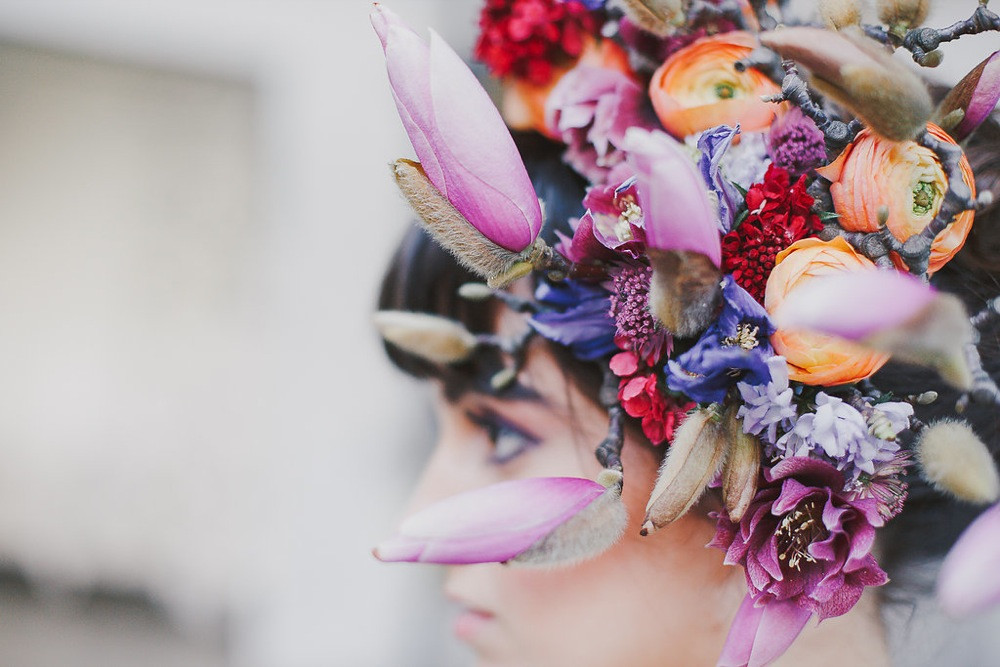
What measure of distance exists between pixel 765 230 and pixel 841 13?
0.14m

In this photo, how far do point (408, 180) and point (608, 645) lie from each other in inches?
16.4

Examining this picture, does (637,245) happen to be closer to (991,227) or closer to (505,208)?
(505,208)

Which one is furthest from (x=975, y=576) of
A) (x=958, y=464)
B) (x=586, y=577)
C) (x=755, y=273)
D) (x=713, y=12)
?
(x=713, y=12)

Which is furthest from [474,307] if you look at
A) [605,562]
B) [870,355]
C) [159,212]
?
[159,212]

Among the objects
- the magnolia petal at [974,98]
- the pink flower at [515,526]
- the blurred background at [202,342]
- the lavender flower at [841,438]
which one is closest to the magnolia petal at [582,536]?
the pink flower at [515,526]

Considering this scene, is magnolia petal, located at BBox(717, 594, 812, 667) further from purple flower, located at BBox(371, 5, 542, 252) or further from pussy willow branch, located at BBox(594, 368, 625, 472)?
purple flower, located at BBox(371, 5, 542, 252)

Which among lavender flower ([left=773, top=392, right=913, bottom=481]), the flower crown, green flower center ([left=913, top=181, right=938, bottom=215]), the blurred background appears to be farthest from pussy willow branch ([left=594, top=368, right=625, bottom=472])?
the blurred background

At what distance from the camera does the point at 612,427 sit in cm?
50

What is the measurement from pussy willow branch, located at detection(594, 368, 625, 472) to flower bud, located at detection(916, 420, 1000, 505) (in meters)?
0.18

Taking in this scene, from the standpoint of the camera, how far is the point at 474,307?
2.18ft

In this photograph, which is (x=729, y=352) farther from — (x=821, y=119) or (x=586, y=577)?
(x=586, y=577)

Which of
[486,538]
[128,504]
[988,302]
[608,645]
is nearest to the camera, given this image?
[486,538]

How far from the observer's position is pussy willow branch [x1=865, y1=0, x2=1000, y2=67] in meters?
0.43

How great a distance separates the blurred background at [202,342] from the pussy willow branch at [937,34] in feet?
2.23
